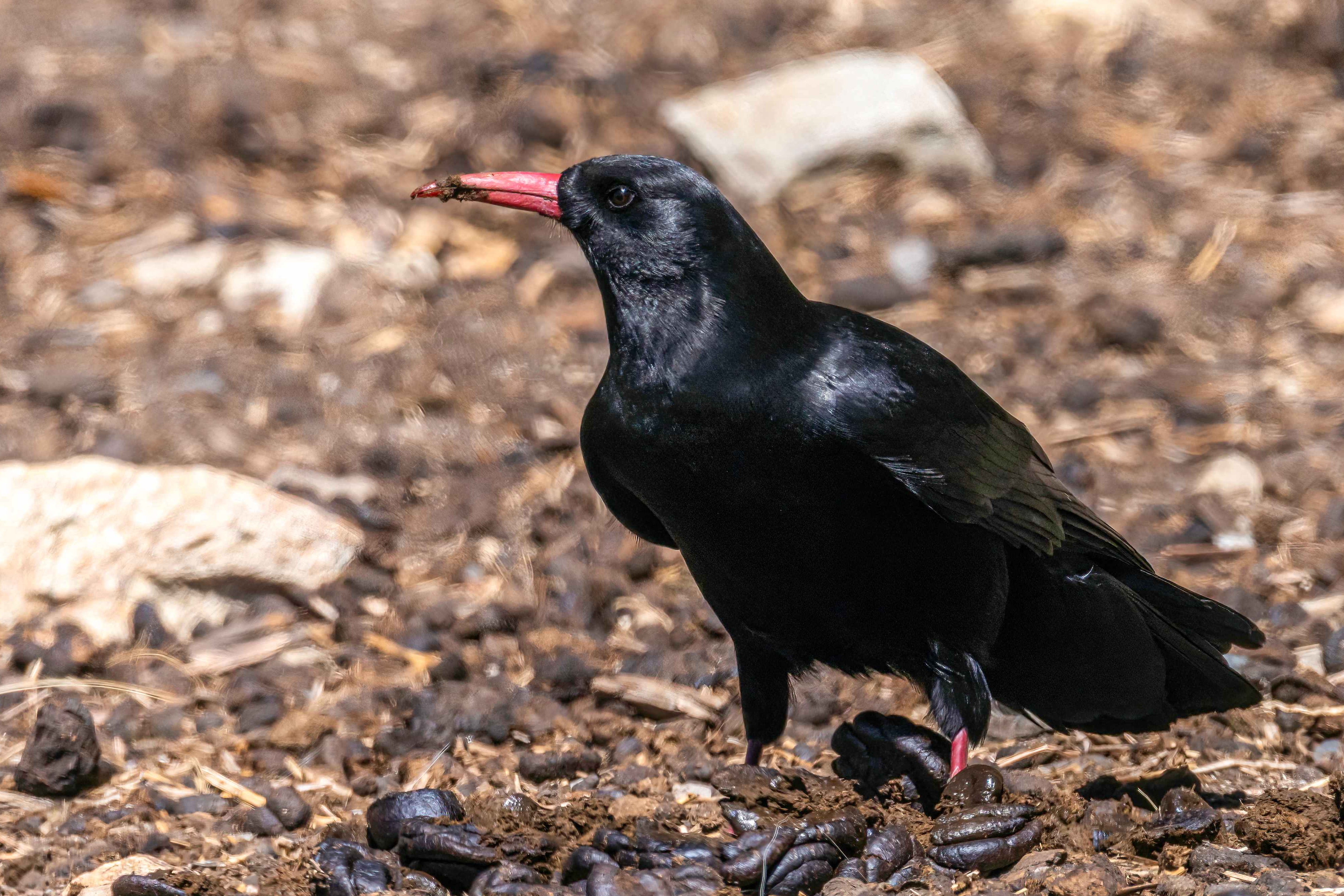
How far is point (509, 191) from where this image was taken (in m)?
4.37

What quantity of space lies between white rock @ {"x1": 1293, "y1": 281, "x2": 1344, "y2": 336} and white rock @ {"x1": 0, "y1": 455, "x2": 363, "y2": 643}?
4584mm

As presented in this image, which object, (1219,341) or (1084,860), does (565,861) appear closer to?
(1084,860)

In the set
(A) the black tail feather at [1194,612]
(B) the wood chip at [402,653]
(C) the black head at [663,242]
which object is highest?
(C) the black head at [663,242]

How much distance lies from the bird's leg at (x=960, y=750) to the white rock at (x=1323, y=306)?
3.81m

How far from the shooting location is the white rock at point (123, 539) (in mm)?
5242

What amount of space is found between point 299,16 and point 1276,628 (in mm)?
6436

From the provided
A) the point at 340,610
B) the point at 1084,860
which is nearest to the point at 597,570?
the point at 340,610

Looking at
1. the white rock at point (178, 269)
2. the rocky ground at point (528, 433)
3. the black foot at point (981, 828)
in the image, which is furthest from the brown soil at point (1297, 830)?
the white rock at point (178, 269)

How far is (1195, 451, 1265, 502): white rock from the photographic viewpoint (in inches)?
239

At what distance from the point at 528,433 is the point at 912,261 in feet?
7.42

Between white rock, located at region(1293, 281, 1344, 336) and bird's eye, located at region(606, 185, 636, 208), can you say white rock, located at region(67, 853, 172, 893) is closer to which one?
bird's eye, located at region(606, 185, 636, 208)

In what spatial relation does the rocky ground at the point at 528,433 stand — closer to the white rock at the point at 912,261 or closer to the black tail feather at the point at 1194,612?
the white rock at the point at 912,261

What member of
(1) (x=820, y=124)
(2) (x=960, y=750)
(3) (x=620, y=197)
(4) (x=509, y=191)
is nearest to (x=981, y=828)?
(2) (x=960, y=750)

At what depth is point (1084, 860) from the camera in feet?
12.4
